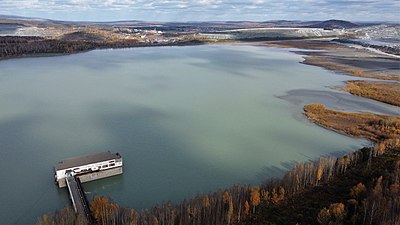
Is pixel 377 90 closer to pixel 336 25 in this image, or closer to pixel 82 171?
pixel 82 171

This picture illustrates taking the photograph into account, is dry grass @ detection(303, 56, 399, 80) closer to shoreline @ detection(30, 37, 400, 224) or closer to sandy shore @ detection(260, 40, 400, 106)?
sandy shore @ detection(260, 40, 400, 106)

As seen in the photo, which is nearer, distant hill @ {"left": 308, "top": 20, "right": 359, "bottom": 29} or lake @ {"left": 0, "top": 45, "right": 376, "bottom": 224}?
lake @ {"left": 0, "top": 45, "right": 376, "bottom": 224}

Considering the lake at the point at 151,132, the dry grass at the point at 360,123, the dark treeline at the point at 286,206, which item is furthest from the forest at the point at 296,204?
the dry grass at the point at 360,123

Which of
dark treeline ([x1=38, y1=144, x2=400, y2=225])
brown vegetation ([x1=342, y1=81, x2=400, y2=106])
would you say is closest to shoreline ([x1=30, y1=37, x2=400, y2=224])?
dark treeline ([x1=38, y1=144, x2=400, y2=225])

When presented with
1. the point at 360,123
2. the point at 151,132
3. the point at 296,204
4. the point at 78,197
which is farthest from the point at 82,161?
the point at 360,123

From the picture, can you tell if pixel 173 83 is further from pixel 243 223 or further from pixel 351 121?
pixel 243 223

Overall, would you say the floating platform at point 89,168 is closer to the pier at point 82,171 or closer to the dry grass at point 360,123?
the pier at point 82,171

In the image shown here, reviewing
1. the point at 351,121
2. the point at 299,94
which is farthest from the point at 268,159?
the point at 299,94
